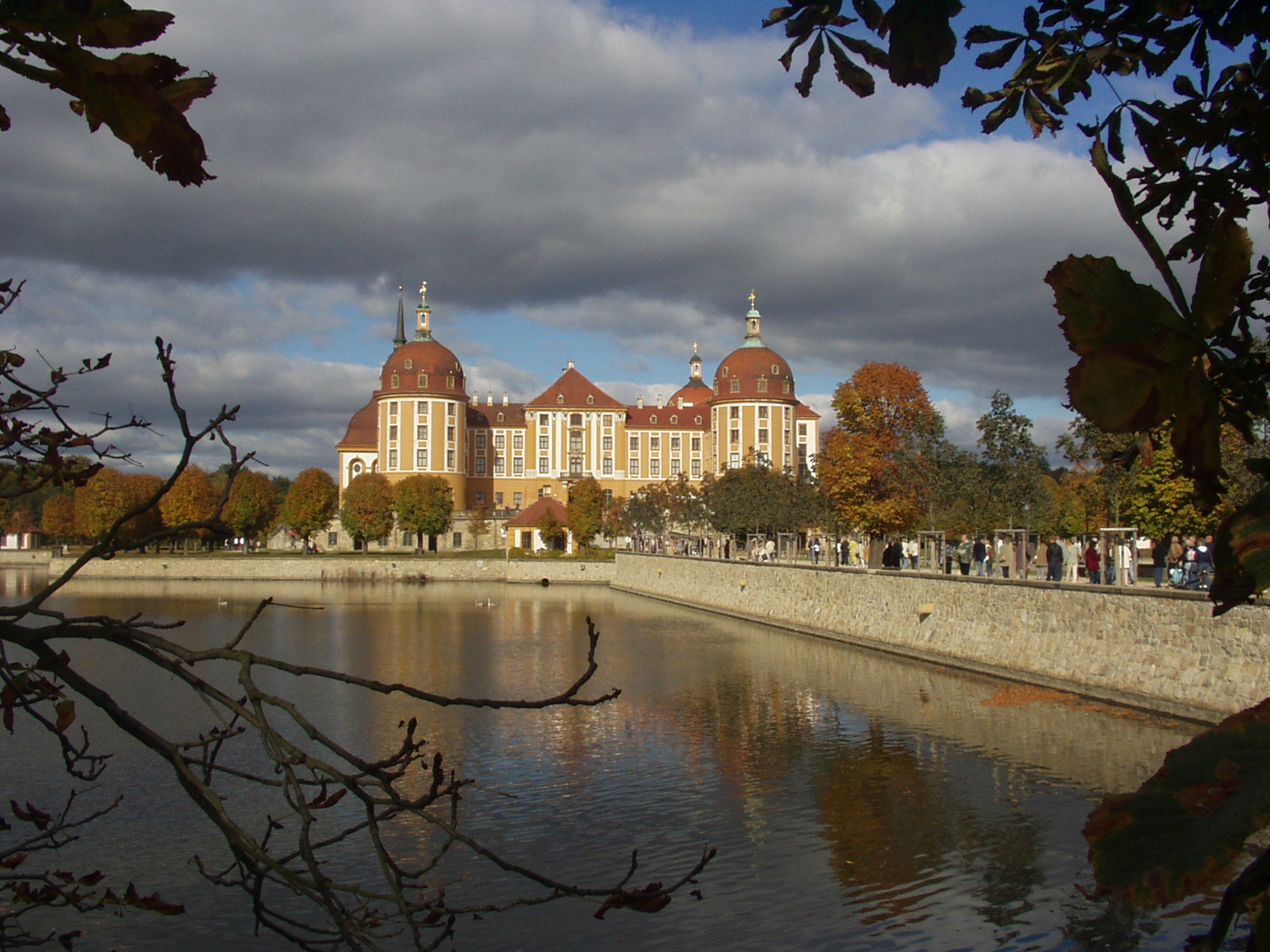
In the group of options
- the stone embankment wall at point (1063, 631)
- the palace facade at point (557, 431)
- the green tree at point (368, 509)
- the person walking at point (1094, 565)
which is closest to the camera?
the stone embankment wall at point (1063, 631)

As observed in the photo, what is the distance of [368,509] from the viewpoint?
3324 inches

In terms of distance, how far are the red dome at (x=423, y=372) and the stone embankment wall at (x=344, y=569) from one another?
20.8 meters

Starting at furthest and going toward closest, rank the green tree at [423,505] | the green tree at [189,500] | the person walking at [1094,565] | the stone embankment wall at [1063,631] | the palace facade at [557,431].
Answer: the palace facade at [557,431], the green tree at [423,505], the green tree at [189,500], the person walking at [1094,565], the stone embankment wall at [1063,631]

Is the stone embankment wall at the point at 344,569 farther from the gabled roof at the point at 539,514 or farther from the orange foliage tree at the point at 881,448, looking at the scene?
the orange foliage tree at the point at 881,448

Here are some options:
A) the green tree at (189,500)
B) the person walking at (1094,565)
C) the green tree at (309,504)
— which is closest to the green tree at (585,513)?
the green tree at (309,504)

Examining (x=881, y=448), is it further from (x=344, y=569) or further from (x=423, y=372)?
(x=423, y=372)

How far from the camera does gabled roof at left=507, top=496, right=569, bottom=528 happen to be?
83438 millimetres

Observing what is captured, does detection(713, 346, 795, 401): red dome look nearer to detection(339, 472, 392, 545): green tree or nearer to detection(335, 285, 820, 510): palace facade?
detection(335, 285, 820, 510): palace facade

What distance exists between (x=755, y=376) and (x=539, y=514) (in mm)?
21810

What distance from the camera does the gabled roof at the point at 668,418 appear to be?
98688 mm

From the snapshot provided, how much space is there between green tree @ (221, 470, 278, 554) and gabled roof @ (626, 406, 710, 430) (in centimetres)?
3057

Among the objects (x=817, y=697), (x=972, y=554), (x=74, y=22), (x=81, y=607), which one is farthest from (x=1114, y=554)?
(x=81, y=607)

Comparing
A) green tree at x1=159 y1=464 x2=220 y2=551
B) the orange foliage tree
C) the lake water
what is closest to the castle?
green tree at x1=159 y1=464 x2=220 y2=551

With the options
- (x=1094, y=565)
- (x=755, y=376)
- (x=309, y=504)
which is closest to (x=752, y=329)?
(x=755, y=376)
